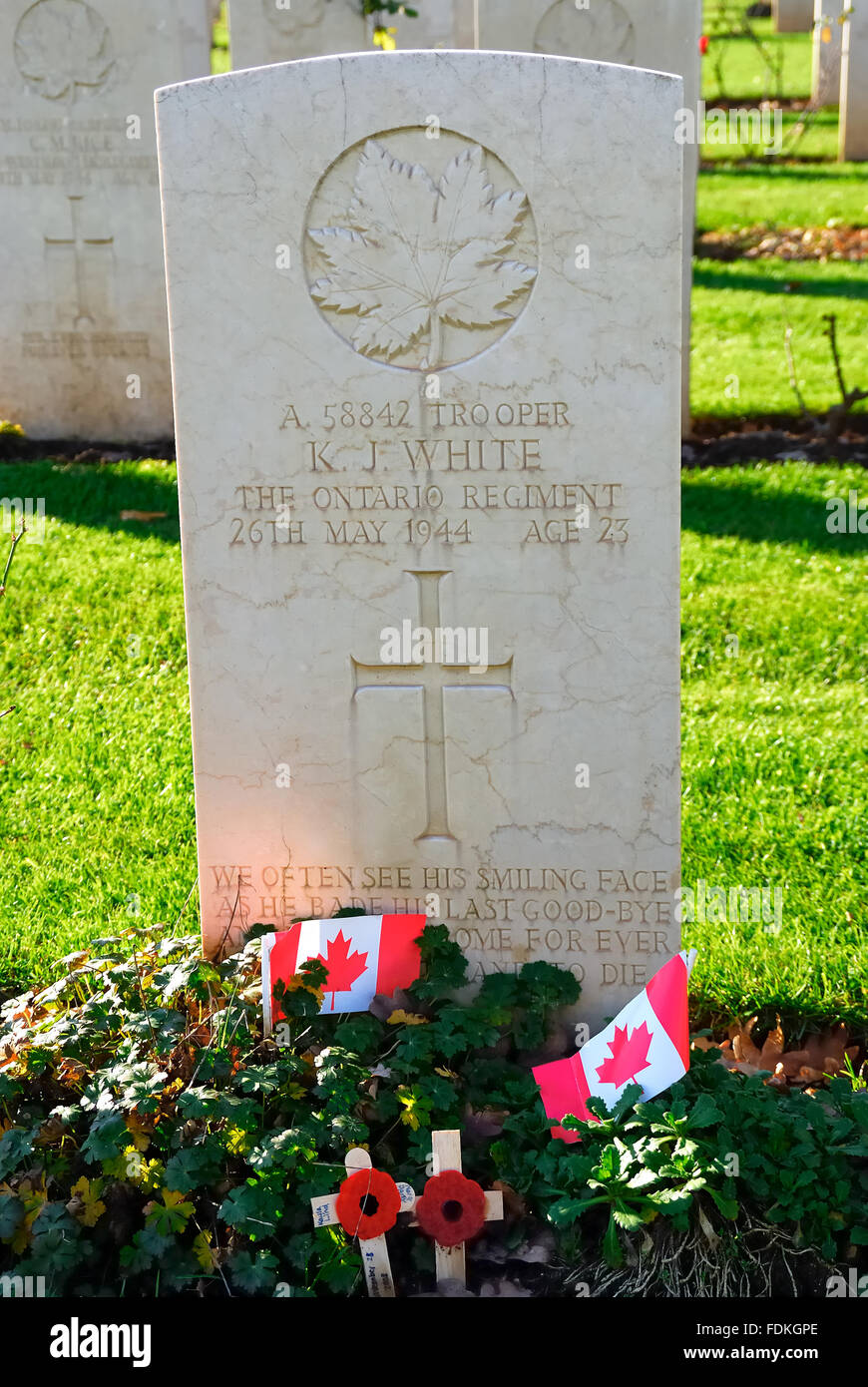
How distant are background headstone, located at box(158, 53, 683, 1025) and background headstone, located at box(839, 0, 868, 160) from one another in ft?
42.3

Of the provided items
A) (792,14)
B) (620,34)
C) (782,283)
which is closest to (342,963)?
(620,34)

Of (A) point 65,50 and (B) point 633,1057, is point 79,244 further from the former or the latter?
(B) point 633,1057

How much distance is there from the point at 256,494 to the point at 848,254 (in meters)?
9.74

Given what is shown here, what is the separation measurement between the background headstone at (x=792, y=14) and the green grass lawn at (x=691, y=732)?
2078cm

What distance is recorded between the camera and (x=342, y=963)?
3.03 meters

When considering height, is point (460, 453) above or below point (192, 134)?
below

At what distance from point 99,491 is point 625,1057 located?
4579 mm

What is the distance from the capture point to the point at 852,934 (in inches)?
137

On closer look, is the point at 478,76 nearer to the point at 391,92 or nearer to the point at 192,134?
the point at 391,92

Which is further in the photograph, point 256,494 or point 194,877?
point 194,877

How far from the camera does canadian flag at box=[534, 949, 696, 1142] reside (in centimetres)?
274
